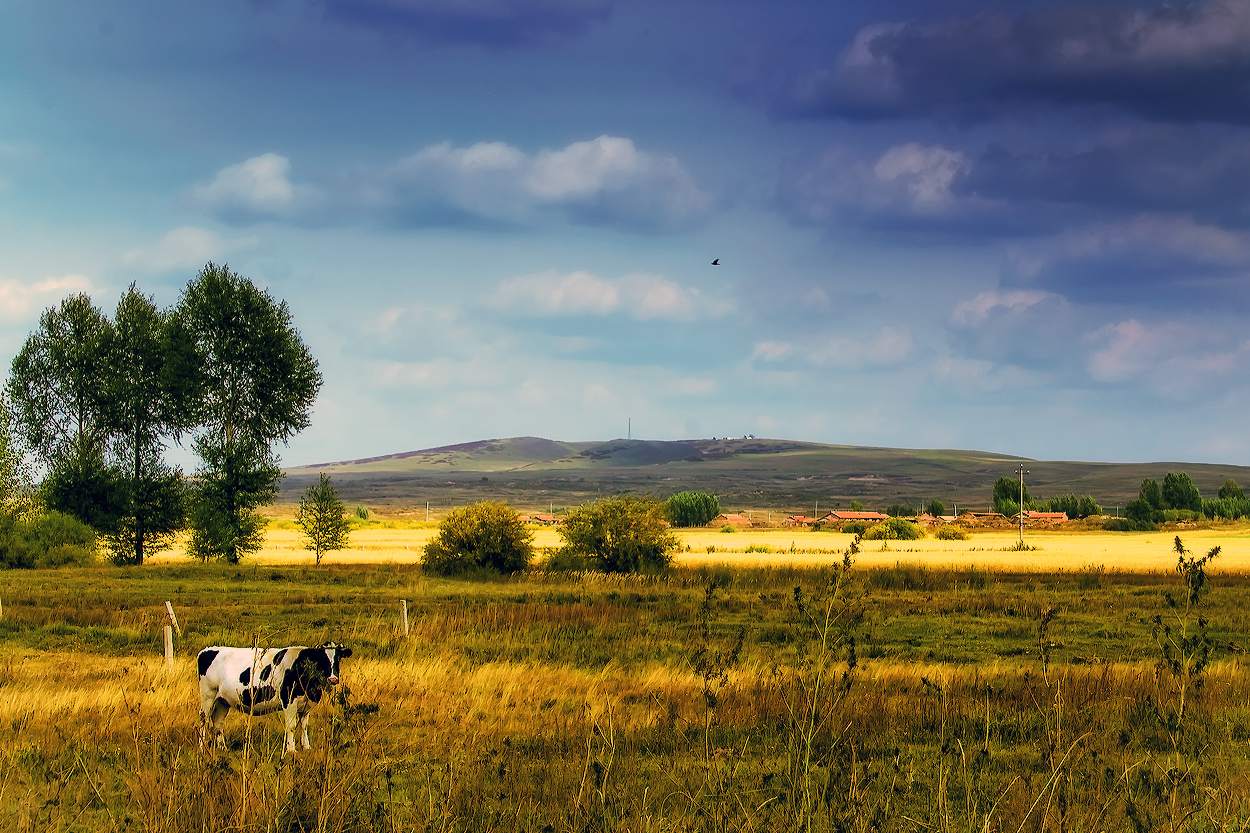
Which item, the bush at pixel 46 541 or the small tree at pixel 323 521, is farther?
the small tree at pixel 323 521

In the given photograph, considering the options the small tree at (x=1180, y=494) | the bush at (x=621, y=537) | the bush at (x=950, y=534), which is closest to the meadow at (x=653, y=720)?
the bush at (x=621, y=537)

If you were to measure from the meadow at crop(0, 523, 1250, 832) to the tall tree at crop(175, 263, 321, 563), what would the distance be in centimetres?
2111

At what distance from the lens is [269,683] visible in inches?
393

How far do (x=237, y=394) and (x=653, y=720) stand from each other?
47.2 m

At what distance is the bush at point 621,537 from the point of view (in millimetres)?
43969

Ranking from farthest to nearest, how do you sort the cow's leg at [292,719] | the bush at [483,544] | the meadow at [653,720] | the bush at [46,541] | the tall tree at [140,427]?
the tall tree at [140,427] < the bush at [46,541] < the bush at [483,544] < the cow's leg at [292,719] < the meadow at [653,720]

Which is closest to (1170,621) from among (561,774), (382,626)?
(382,626)

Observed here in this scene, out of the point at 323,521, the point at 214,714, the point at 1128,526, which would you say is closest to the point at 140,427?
the point at 323,521

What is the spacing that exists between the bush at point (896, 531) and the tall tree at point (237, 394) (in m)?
61.3

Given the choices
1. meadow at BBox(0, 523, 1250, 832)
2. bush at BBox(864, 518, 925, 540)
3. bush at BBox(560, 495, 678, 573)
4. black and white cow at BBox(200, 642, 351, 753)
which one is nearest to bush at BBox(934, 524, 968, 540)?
bush at BBox(864, 518, 925, 540)

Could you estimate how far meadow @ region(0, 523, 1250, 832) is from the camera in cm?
628

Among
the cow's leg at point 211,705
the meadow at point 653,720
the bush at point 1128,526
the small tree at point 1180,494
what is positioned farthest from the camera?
the small tree at point 1180,494

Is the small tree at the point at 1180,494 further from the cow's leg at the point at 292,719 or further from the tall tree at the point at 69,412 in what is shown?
the cow's leg at the point at 292,719

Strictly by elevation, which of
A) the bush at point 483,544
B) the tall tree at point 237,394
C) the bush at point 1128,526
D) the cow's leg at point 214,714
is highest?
the tall tree at point 237,394
